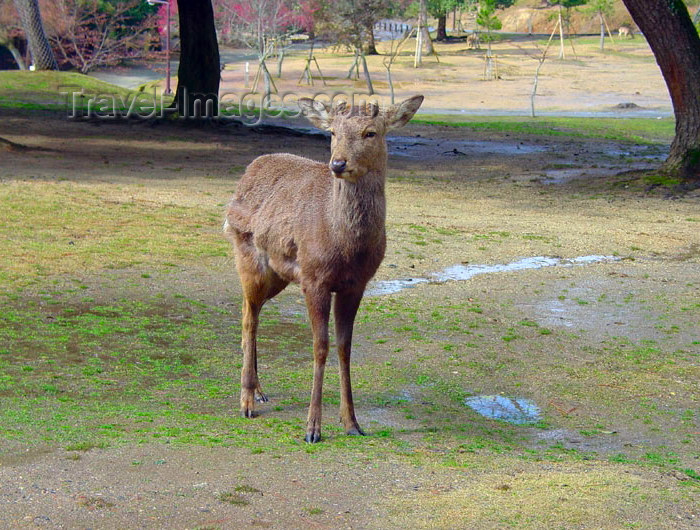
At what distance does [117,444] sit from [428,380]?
278cm

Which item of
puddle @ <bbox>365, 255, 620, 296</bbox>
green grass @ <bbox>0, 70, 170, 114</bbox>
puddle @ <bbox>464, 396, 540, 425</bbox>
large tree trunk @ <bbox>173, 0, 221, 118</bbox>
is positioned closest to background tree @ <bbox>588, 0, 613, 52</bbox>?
green grass @ <bbox>0, 70, 170, 114</bbox>

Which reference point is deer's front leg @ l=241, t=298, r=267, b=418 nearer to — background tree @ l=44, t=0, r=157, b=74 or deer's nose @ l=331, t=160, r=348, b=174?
deer's nose @ l=331, t=160, r=348, b=174

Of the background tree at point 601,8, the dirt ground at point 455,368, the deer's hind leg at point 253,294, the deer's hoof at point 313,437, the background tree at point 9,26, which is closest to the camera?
the dirt ground at point 455,368

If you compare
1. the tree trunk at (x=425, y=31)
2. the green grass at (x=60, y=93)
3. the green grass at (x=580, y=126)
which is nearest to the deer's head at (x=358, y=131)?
the green grass at (x=580, y=126)

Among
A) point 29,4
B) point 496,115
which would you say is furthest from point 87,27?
point 496,115

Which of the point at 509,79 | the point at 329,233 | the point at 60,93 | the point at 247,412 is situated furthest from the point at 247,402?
the point at 509,79

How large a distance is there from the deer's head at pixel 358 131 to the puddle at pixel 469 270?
4.06 metres

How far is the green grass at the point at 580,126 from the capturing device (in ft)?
85.7

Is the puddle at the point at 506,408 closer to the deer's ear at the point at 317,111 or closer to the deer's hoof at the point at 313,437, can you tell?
the deer's hoof at the point at 313,437

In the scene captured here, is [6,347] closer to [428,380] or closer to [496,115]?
[428,380]

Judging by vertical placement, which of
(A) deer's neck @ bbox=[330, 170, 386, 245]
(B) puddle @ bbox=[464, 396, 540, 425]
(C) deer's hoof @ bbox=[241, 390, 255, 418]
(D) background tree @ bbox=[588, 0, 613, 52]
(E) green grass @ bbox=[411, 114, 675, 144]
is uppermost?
(D) background tree @ bbox=[588, 0, 613, 52]

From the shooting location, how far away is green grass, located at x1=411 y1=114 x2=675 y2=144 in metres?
26.1

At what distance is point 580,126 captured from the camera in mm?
28891

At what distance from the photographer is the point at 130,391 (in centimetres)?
661
